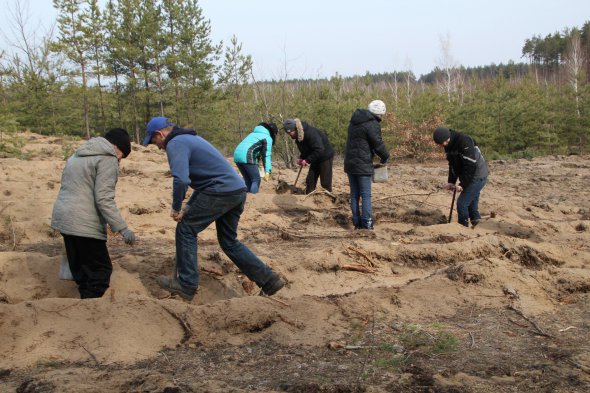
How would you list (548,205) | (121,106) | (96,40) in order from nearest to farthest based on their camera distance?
(548,205)
(96,40)
(121,106)

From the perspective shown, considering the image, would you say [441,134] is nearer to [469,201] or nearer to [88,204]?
[469,201]

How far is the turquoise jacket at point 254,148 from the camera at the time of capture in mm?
7926

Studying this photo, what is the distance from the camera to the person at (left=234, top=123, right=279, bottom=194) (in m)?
7.94

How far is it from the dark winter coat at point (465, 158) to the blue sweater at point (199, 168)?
12.1 feet

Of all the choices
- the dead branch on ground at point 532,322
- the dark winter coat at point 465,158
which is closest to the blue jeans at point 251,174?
the dark winter coat at point 465,158

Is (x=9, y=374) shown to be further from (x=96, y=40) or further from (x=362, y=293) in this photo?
(x=96, y=40)

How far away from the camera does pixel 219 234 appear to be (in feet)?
15.3

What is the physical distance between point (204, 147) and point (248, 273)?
3.88ft

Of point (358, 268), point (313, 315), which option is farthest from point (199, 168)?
point (358, 268)

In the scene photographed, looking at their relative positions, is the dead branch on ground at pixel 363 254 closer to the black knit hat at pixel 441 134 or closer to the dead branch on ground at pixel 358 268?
the dead branch on ground at pixel 358 268

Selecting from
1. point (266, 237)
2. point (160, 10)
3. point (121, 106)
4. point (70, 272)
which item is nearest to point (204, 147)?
point (70, 272)

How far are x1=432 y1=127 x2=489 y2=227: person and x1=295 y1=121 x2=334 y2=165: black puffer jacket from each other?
2070 mm

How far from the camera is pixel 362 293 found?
15.2 ft

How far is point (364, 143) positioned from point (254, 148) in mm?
1746
